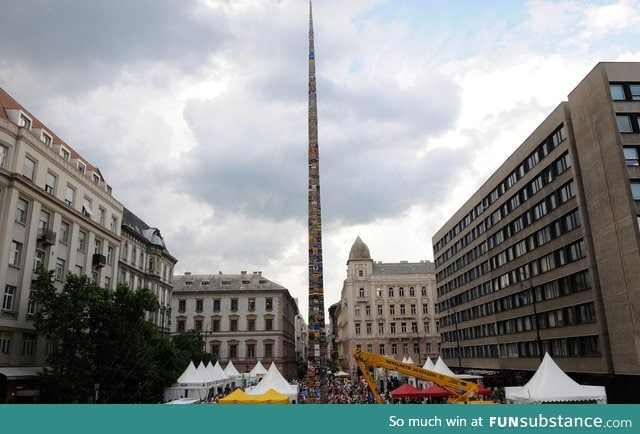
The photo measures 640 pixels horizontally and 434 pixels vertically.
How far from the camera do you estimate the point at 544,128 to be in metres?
42.0

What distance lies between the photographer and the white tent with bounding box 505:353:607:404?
861 inches

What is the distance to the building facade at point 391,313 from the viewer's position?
297 ft

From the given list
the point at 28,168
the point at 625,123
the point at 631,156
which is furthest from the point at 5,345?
the point at 625,123

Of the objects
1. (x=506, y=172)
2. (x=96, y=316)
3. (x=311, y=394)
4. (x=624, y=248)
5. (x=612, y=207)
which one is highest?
(x=506, y=172)

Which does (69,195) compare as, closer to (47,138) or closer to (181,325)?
(47,138)

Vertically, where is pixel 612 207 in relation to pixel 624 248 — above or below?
above

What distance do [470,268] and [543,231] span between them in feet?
69.9

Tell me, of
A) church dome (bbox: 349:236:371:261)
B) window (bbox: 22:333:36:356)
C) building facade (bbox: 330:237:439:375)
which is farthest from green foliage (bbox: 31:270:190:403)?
church dome (bbox: 349:236:371:261)

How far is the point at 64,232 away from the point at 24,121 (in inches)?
341

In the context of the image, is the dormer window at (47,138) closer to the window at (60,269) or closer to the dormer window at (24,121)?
the dormer window at (24,121)

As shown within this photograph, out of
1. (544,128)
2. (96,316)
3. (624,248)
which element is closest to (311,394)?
(96,316)

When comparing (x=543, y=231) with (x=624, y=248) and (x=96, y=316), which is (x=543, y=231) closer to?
(x=624, y=248)

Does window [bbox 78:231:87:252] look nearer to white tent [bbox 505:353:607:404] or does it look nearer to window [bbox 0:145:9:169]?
window [bbox 0:145:9:169]

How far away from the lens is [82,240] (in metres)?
39.0
